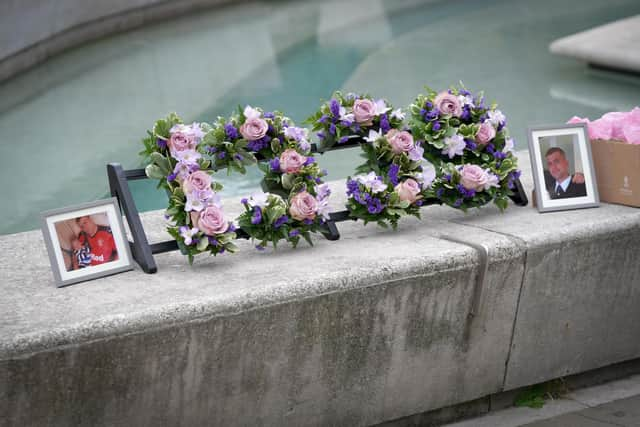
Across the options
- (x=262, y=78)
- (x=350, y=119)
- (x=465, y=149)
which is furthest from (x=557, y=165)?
(x=262, y=78)

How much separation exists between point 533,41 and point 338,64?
2.31m

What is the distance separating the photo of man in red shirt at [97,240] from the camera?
2.38 m

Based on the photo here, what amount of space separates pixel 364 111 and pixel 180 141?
1.95 ft

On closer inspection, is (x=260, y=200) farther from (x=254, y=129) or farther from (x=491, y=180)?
(x=491, y=180)

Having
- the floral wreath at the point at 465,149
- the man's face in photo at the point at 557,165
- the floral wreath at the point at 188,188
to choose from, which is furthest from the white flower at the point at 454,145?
the floral wreath at the point at 188,188

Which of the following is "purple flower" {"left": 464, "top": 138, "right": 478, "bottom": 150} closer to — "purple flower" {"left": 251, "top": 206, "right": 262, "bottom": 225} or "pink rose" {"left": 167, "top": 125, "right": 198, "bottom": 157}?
"purple flower" {"left": 251, "top": 206, "right": 262, "bottom": 225}

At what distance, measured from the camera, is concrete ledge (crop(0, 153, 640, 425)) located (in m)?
2.08

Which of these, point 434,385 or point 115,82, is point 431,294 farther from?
point 115,82

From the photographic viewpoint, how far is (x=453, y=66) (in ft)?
28.0

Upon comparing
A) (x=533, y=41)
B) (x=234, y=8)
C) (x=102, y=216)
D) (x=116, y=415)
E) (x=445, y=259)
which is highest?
(x=234, y=8)

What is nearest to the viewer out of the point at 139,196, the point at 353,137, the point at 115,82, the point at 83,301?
the point at 83,301

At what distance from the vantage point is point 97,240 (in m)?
2.40

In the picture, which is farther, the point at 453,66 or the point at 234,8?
the point at 234,8

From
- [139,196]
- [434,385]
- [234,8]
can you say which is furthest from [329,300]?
[234,8]
